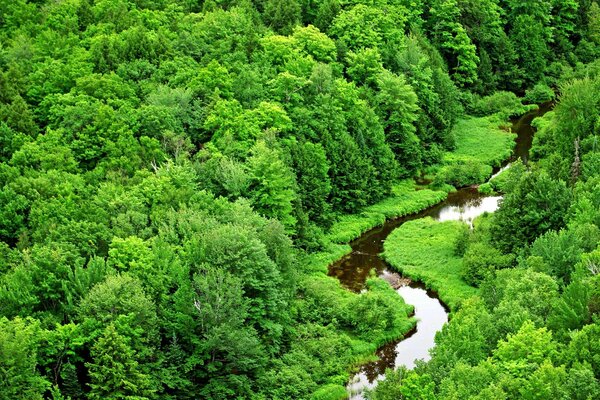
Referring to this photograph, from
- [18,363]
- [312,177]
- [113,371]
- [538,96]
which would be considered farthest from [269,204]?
[538,96]

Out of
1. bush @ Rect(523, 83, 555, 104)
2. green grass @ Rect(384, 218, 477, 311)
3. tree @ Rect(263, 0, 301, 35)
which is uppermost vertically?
tree @ Rect(263, 0, 301, 35)

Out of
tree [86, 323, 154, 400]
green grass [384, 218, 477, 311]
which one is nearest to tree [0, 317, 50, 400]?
tree [86, 323, 154, 400]

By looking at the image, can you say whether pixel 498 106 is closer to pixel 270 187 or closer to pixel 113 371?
pixel 270 187

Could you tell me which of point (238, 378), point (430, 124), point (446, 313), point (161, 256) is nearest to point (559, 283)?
point (446, 313)

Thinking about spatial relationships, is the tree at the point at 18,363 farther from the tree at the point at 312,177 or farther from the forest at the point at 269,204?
the tree at the point at 312,177

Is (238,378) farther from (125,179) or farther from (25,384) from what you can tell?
(125,179)

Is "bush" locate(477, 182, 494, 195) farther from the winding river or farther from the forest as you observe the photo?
the winding river
